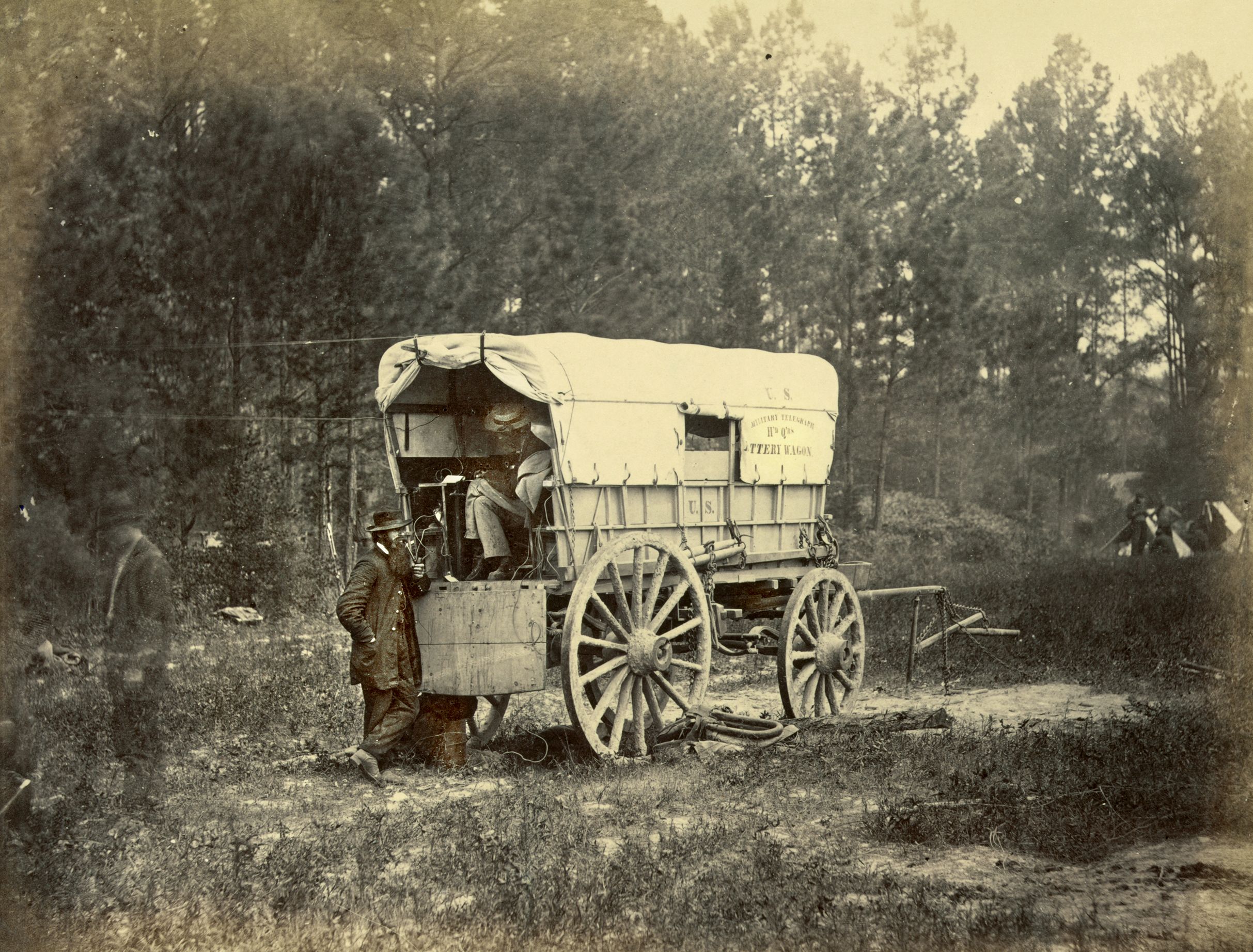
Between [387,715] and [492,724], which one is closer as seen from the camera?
[387,715]

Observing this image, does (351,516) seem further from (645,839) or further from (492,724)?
(645,839)

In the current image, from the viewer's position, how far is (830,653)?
367 inches

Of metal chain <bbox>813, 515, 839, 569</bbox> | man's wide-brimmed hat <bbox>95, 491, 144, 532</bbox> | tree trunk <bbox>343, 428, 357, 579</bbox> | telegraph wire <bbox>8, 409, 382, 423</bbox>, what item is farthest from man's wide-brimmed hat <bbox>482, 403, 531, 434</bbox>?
tree trunk <bbox>343, 428, 357, 579</bbox>

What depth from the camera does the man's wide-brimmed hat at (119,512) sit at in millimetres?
6426

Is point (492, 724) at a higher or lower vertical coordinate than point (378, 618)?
lower

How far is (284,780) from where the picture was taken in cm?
698

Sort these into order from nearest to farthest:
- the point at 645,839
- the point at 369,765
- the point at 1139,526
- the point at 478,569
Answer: the point at 645,839 < the point at 369,765 < the point at 478,569 < the point at 1139,526

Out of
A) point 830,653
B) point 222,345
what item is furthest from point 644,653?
point 222,345

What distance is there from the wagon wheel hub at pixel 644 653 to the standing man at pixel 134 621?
292 cm

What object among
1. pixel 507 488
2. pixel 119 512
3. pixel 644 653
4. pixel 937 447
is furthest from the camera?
pixel 937 447

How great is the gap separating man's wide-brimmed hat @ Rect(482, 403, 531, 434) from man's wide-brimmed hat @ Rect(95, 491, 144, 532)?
2644mm

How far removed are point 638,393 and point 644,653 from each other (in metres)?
1.82

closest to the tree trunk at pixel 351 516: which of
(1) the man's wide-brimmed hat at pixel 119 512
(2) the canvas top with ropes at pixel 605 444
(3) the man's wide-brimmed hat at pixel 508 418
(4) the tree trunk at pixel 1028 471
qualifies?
(2) the canvas top with ropes at pixel 605 444

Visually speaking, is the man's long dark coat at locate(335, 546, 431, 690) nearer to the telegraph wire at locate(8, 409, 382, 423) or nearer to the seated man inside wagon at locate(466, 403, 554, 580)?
the seated man inside wagon at locate(466, 403, 554, 580)
